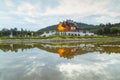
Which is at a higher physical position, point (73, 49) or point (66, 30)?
point (66, 30)

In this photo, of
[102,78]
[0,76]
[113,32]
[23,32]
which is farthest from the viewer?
[113,32]

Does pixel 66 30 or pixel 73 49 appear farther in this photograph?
pixel 66 30

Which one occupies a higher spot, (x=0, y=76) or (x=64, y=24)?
(x=64, y=24)

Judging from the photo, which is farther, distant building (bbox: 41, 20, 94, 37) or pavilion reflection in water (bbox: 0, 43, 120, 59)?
distant building (bbox: 41, 20, 94, 37)

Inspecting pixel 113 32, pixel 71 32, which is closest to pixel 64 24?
pixel 71 32

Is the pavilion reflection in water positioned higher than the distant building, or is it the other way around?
the distant building

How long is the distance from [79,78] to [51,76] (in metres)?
1.80

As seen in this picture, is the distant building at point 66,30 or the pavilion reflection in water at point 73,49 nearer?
the pavilion reflection in water at point 73,49

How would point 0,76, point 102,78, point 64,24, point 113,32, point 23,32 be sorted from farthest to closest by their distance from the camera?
point 113,32
point 23,32
point 64,24
point 0,76
point 102,78

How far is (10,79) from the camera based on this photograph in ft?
38.7

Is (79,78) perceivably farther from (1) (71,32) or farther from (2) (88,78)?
(1) (71,32)

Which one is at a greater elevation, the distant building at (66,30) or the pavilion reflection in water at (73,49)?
the distant building at (66,30)

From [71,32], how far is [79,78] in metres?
77.6

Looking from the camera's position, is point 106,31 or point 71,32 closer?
point 71,32
